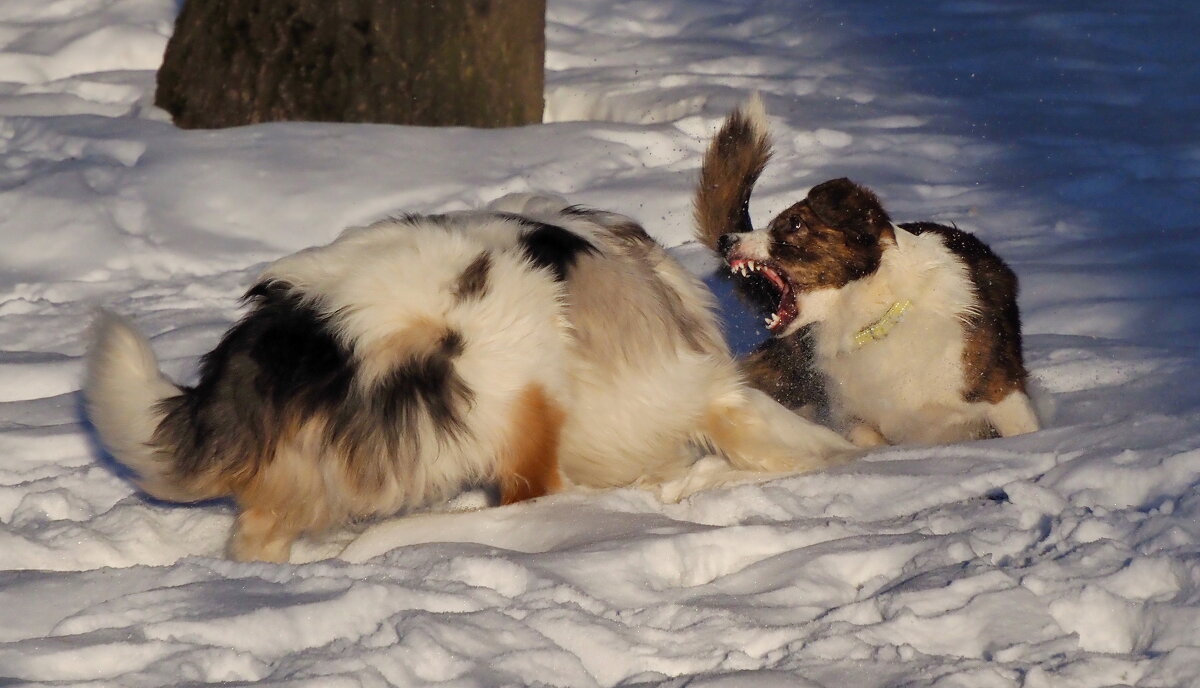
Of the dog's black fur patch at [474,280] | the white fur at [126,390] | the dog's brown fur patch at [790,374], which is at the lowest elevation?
the dog's brown fur patch at [790,374]

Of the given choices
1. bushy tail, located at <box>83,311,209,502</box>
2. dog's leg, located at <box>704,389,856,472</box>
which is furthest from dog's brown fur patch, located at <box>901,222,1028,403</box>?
bushy tail, located at <box>83,311,209,502</box>

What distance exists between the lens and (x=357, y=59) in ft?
20.7

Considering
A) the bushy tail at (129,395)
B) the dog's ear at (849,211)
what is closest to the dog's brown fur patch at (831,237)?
the dog's ear at (849,211)

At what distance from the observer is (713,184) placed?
4.51 meters

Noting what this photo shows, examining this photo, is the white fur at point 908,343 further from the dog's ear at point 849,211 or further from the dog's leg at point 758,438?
the dog's leg at point 758,438

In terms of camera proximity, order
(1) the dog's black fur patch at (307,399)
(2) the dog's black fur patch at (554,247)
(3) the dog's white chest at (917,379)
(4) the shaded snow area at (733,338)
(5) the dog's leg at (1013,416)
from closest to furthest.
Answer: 1. (4) the shaded snow area at (733,338)
2. (1) the dog's black fur patch at (307,399)
3. (2) the dog's black fur patch at (554,247)
4. (5) the dog's leg at (1013,416)
5. (3) the dog's white chest at (917,379)

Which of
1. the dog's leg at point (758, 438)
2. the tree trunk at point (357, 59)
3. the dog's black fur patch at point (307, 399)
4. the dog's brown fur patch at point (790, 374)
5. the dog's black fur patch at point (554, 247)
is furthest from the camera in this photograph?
the tree trunk at point (357, 59)

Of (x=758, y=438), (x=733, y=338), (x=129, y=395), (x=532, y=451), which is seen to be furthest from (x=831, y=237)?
(x=129, y=395)

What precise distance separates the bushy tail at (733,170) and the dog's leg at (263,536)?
1857 millimetres

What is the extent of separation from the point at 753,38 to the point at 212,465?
633 cm

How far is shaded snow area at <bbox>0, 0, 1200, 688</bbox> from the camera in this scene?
2578 mm

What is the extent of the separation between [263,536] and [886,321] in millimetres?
2078

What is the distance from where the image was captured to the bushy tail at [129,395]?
3.25 m

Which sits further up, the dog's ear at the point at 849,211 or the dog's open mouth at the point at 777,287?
the dog's ear at the point at 849,211
